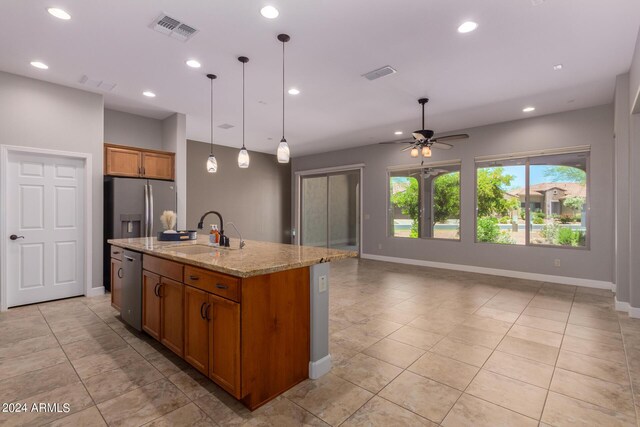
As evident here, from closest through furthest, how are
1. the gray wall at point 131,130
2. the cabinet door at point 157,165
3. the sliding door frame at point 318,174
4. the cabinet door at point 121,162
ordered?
the cabinet door at point 121,162 → the cabinet door at point 157,165 → the gray wall at point 131,130 → the sliding door frame at point 318,174

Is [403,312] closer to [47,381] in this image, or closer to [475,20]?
[475,20]

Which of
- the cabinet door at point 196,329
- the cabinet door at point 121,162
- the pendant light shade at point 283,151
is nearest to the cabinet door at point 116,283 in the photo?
the cabinet door at point 196,329

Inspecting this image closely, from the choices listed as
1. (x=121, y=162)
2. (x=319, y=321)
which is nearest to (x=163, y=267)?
(x=319, y=321)

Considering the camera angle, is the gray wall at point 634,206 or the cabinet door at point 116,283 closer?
the cabinet door at point 116,283

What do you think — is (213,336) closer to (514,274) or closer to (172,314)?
(172,314)

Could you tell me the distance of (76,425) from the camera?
1807 mm

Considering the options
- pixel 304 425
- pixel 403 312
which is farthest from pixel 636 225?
pixel 304 425

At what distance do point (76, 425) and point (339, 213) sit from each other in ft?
24.0

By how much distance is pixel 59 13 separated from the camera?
2701 millimetres

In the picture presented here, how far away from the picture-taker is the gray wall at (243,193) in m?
7.67

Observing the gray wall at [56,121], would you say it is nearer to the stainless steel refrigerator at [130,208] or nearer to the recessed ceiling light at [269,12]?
the stainless steel refrigerator at [130,208]

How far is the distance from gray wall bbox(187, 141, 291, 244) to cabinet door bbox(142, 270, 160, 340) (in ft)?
16.1

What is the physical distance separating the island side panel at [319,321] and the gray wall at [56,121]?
3881 mm

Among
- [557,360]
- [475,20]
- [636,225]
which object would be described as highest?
[475,20]
